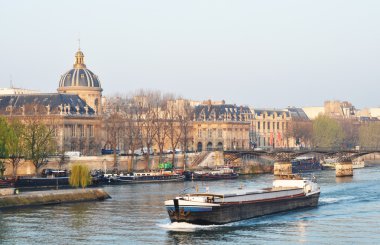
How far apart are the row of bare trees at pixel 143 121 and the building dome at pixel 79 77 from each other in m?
6.15

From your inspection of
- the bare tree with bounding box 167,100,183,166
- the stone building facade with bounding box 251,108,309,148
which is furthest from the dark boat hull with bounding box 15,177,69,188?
the stone building facade with bounding box 251,108,309,148

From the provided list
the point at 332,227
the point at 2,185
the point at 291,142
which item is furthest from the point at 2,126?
the point at 291,142

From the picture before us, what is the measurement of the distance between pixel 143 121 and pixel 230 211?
66.1 m

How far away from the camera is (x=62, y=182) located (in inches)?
3647

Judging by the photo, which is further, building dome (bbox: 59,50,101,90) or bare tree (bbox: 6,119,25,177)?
building dome (bbox: 59,50,101,90)

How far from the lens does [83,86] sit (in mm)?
141625

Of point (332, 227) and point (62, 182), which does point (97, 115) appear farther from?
point (332, 227)

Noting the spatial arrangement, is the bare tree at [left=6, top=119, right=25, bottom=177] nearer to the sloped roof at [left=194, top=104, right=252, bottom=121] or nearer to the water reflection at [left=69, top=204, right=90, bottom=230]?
the water reflection at [left=69, top=204, right=90, bottom=230]

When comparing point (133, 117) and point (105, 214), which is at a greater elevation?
point (133, 117)

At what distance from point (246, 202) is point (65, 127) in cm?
6402

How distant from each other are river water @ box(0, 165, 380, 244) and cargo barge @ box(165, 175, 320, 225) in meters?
0.64

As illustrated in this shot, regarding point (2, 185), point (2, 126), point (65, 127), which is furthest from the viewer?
point (65, 127)

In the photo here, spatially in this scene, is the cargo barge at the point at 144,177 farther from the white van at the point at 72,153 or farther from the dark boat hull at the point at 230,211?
the dark boat hull at the point at 230,211

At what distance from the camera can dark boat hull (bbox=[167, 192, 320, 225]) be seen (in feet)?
197
